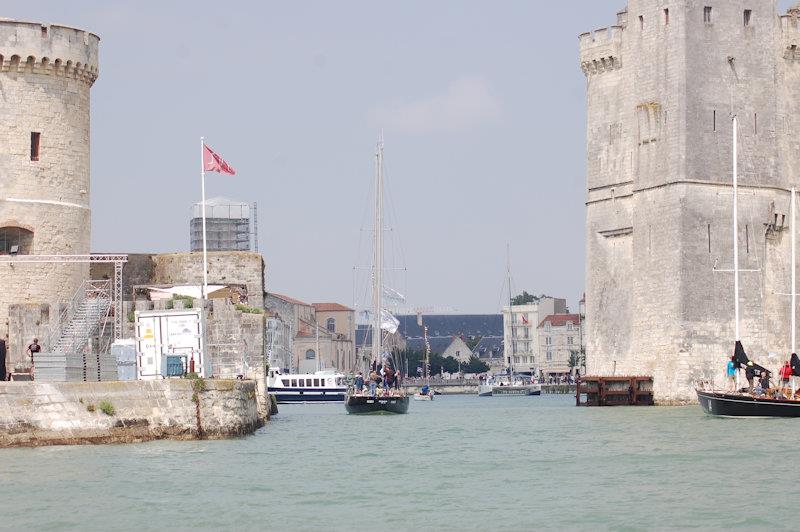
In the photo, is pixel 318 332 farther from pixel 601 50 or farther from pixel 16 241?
pixel 16 241

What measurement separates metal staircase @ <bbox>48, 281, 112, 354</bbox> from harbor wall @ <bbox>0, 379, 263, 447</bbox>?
4.97 metres

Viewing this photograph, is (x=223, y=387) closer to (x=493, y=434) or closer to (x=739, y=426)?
(x=493, y=434)

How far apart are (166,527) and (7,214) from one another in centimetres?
1677

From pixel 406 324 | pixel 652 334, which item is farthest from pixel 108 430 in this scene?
pixel 406 324

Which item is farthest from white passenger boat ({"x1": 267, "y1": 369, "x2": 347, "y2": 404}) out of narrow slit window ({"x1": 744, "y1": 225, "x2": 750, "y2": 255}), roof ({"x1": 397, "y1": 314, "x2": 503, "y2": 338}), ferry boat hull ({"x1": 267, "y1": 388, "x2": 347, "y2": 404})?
roof ({"x1": 397, "y1": 314, "x2": 503, "y2": 338})

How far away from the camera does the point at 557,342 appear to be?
155375 millimetres

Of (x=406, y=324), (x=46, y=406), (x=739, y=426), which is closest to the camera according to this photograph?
(x=46, y=406)

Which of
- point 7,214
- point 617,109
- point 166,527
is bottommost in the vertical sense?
point 166,527

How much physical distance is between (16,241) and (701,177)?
26.4 metres

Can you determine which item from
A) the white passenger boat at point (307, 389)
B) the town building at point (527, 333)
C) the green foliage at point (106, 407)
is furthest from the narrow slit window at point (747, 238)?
the town building at point (527, 333)

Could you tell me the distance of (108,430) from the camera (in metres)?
30.9

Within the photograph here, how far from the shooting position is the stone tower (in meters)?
58.2

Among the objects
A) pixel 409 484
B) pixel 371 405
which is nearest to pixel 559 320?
pixel 371 405

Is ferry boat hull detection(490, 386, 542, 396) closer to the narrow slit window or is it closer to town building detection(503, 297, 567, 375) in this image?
town building detection(503, 297, 567, 375)
